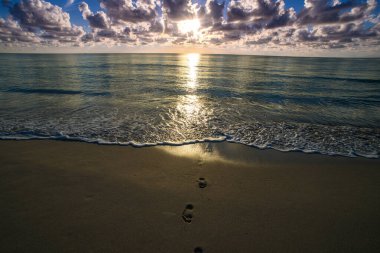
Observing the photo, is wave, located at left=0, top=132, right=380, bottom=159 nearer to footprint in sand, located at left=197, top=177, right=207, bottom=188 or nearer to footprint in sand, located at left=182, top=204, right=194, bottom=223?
footprint in sand, located at left=197, top=177, right=207, bottom=188

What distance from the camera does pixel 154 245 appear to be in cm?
344

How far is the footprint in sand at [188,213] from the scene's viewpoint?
4.00m

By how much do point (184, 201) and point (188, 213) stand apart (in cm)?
37

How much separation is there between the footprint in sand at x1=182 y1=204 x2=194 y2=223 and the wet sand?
1.0 inches

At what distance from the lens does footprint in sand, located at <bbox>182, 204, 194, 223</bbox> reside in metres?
4.00

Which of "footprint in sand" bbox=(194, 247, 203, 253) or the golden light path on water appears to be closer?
"footprint in sand" bbox=(194, 247, 203, 253)

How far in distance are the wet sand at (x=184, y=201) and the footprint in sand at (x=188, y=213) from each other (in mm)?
26

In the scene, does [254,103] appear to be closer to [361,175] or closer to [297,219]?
[361,175]

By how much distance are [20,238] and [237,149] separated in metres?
6.19

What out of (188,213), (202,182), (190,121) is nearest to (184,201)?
(188,213)

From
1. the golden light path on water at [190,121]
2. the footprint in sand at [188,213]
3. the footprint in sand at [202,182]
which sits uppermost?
the golden light path on water at [190,121]

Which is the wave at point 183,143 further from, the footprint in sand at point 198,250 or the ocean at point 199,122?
the footprint in sand at point 198,250

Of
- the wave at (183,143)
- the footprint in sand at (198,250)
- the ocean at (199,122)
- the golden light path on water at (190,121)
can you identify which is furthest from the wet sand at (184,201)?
the ocean at (199,122)

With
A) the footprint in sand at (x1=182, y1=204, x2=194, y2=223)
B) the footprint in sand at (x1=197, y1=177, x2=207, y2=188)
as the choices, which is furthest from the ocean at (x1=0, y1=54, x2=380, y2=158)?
the footprint in sand at (x1=182, y1=204, x2=194, y2=223)
